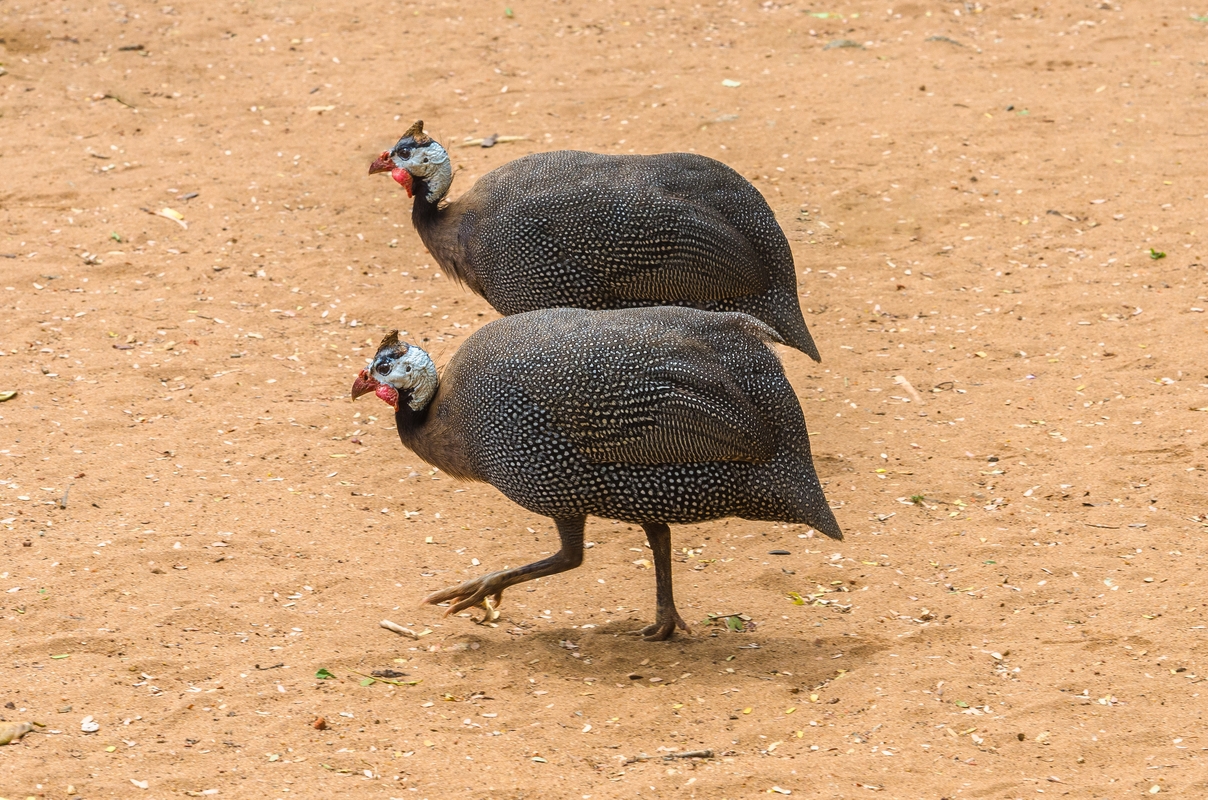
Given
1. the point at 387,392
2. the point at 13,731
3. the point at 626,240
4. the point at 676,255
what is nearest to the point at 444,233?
the point at 626,240

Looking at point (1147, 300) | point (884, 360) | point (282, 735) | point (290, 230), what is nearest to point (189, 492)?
point (282, 735)

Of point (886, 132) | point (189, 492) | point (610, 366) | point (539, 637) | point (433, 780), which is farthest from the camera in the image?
point (886, 132)

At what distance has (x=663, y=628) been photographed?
4.53m

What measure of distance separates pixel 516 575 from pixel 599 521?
1.03m

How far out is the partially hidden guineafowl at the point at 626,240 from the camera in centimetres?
550

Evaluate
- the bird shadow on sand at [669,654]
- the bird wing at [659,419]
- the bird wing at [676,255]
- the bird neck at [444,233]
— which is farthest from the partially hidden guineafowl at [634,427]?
the bird neck at [444,233]

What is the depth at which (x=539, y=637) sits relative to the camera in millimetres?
4590

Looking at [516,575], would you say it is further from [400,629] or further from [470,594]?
[400,629]

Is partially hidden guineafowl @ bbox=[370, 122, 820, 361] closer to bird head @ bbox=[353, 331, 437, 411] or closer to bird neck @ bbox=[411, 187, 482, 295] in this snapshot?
bird neck @ bbox=[411, 187, 482, 295]

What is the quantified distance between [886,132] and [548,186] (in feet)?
11.7

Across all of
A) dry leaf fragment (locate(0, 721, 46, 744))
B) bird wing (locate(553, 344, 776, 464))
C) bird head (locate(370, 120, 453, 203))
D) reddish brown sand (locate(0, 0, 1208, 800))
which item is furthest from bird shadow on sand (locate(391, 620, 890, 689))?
bird head (locate(370, 120, 453, 203))

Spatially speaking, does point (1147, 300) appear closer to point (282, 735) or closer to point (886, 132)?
point (886, 132)

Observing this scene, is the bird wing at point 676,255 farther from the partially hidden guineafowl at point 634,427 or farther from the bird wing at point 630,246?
the partially hidden guineafowl at point 634,427

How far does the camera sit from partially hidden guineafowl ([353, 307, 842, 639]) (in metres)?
4.29
